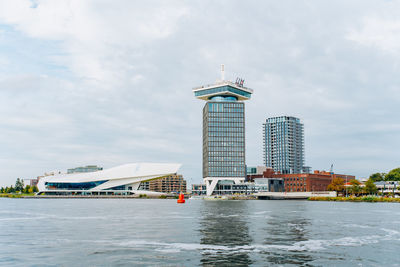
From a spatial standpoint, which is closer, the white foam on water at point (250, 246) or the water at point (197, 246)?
the water at point (197, 246)

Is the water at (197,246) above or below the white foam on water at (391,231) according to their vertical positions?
above

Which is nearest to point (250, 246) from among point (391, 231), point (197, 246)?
point (197, 246)

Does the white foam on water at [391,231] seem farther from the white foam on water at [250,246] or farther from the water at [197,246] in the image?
the white foam on water at [250,246]

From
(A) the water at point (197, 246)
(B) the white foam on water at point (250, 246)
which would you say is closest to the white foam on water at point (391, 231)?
(A) the water at point (197, 246)

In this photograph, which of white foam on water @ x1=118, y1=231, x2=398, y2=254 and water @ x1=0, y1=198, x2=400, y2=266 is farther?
white foam on water @ x1=118, y1=231, x2=398, y2=254

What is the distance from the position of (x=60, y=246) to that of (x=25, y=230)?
1504 cm

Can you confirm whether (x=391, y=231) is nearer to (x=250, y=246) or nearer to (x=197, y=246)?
(x=250, y=246)

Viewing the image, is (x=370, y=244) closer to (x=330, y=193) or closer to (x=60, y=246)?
(x=60, y=246)

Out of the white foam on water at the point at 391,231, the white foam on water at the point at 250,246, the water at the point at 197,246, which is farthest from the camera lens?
the white foam on water at the point at 391,231

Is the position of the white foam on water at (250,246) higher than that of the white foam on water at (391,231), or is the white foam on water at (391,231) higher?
the white foam on water at (250,246)

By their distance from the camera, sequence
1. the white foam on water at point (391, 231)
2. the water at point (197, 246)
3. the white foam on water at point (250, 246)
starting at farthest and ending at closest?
the white foam on water at point (391, 231) < the white foam on water at point (250, 246) < the water at point (197, 246)

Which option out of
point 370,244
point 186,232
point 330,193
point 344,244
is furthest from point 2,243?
point 330,193

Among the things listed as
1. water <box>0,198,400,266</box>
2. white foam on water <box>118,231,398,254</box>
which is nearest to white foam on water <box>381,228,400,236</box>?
water <box>0,198,400,266</box>

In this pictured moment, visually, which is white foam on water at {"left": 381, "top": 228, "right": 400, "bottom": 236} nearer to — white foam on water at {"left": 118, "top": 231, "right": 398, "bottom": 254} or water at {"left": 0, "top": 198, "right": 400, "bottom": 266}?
water at {"left": 0, "top": 198, "right": 400, "bottom": 266}
